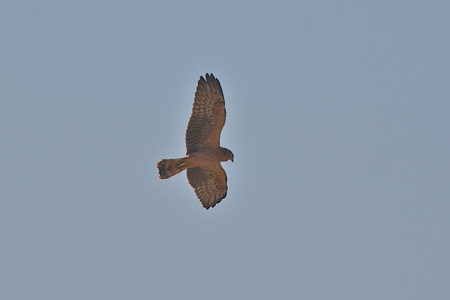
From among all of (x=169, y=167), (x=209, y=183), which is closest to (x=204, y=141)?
(x=169, y=167)

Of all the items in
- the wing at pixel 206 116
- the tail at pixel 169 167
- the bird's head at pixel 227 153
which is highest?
the wing at pixel 206 116

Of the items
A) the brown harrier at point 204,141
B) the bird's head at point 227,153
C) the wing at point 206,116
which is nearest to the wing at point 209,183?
the brown harrier at point 204,141

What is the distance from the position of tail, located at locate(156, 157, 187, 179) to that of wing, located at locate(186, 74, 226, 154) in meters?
0.76

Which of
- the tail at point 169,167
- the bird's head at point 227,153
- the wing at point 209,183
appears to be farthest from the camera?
the wing at point 209,183

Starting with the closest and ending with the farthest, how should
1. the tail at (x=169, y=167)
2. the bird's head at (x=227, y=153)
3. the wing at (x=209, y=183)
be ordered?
the tail at (x=169, y=167) < the bird's head at (x=227, y=153) < the wing at (x=209, y=183)

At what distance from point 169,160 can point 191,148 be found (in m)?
1.05

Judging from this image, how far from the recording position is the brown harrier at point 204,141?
31.4 m

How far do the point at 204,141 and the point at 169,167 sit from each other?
145 centimetres

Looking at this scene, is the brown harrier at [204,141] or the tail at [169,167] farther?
the brown harrier at [204,141]

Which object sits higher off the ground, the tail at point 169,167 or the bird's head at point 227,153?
the bird's head at point 227,153

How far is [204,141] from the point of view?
3206 cm

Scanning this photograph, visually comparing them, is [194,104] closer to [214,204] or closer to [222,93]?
[222,93]

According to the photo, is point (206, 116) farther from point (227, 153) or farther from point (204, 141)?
point (227, 153)

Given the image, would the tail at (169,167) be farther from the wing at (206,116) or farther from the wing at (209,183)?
the wing at (209,183)
